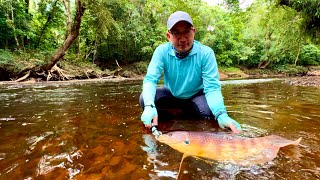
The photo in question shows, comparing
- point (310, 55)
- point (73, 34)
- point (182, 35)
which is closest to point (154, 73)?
point (182, 35)

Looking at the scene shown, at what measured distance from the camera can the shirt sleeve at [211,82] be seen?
8.78 ft

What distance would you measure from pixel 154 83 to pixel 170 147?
1059 mm

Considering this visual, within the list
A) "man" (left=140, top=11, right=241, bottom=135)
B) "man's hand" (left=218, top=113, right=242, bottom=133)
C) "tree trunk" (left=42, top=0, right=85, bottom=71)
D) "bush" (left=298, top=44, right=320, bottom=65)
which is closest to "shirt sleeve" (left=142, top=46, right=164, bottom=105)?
"man" (left=140, top=11, right=241, bottom=135)

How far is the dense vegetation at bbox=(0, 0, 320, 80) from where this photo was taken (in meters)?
12.4

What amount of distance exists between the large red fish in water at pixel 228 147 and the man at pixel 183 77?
0.55m

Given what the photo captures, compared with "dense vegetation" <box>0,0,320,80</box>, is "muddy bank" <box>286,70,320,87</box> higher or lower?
lower

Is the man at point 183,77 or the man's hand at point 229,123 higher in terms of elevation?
the man at point 183,77

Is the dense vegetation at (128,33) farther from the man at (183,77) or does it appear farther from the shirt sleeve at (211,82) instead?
the shirt sleeve at (211,82)

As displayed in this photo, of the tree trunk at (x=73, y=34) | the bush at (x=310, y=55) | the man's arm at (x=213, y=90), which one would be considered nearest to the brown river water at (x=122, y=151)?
the man's arm at (x=213, y=90)

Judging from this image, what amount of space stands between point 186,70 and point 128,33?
2103 cm

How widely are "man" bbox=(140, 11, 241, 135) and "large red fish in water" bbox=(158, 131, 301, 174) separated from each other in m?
0.55

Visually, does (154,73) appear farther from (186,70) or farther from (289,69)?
(289,69)

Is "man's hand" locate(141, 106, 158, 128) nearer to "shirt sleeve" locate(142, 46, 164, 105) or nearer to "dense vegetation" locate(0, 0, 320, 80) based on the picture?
"shirt sleeve" locate(142, 46, 164, 105)

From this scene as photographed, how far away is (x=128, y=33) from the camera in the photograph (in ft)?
76.0
